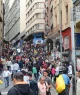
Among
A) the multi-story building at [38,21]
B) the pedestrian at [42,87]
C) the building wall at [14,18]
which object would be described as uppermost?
the building wall at [14,18]

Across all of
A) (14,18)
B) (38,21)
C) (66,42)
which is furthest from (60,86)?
(14,18)

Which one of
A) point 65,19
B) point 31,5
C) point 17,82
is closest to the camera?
point 17,82

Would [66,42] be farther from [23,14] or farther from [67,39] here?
[23,14]

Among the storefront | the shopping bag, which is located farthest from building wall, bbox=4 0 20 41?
the shopping bag

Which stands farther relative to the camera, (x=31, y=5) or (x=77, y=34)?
(x=31, y=5)

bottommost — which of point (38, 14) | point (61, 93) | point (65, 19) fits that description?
point (61, 93)

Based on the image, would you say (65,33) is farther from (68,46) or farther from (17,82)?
(17,82)

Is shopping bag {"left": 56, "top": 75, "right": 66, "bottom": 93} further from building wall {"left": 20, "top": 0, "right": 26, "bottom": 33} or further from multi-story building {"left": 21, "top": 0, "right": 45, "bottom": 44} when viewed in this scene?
building wall {"left": 20, "top": 0, "right": 26, "bottom": 33}

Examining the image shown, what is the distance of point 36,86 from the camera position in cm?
899

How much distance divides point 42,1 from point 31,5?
17.1 feet

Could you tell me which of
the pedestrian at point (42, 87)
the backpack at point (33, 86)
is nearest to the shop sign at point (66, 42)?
the pedestrian at point (42, 87)

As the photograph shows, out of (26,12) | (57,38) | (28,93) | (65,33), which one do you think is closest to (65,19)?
(65,33)

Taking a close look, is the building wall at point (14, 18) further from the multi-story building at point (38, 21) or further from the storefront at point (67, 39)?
the storefront at point (67, 39)

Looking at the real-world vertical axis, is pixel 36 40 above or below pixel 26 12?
below
